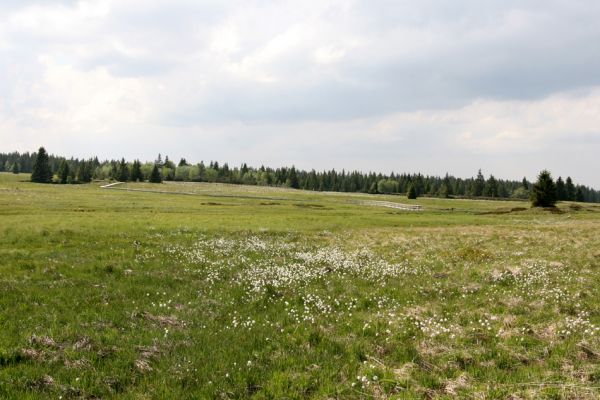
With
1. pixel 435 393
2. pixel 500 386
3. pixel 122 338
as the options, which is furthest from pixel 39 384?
pixel 500 386

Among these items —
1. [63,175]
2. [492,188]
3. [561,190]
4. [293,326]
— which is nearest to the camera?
[293,326]

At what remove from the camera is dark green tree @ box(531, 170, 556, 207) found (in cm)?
9731

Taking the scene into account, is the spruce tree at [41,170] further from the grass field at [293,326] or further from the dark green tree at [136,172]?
the grass field at [293,326]

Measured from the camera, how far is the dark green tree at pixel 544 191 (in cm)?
9731

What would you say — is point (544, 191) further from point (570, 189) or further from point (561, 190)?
point (570, 189)

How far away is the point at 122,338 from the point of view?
10.7 m

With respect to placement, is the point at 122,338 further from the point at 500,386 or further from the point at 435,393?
the point at 500,386

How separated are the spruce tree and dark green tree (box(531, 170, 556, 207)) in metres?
175

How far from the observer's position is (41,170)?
536ft

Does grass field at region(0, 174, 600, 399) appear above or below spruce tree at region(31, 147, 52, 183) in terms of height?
below

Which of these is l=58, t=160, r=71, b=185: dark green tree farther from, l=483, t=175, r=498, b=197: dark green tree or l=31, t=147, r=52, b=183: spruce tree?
l=483, t=175, r=498, b=197: dark green tree

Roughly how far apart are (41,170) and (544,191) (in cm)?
17797

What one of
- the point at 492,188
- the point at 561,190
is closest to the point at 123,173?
the point at 492,188

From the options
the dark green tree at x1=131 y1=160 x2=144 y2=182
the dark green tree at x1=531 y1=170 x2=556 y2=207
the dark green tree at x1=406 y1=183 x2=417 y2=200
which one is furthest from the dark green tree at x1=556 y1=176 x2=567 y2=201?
the dark green tree at x1=131 y1=160 x2=144 y2=182
